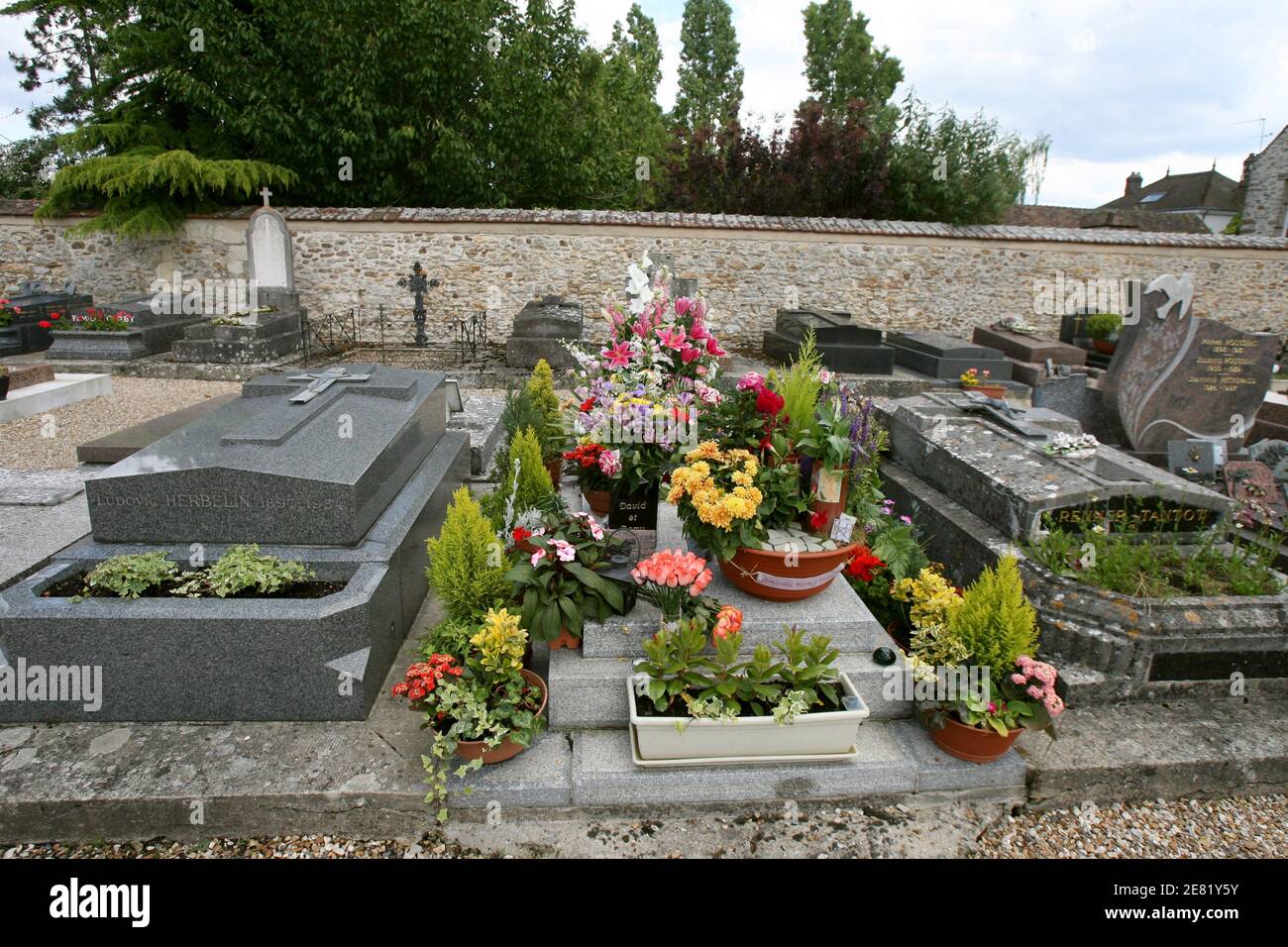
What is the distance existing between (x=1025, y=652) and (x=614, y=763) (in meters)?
1.98

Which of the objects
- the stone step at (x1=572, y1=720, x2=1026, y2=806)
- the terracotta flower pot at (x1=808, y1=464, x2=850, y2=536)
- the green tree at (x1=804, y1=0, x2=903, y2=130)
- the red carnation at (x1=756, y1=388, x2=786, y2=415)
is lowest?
the stone step at (x1=572, y1=720, x2=1026, y2=806)

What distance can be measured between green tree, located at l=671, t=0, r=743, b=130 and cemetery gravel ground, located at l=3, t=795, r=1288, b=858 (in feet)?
115

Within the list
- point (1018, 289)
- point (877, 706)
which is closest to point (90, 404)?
point (877, 706)

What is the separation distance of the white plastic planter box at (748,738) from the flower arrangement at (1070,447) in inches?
116

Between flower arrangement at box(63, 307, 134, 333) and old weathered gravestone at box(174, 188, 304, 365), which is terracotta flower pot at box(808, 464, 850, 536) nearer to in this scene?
old weathered gravestone at box(174, 188, 304, 365)

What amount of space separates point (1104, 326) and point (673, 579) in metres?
13.7

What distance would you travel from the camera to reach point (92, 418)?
874 centimetres

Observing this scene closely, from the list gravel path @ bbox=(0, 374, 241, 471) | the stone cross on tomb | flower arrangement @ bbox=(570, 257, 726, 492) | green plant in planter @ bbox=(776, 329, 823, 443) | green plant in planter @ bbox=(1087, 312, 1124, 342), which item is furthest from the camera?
green plant in planter @ bbox=(1087, 312, 1124, 342)

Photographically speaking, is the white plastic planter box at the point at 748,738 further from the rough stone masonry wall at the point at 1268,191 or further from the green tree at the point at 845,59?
the green tree at the point at 845,59

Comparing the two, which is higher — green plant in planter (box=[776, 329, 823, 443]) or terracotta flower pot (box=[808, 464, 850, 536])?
green plant in planter (box=[776, 329, 823, 443])

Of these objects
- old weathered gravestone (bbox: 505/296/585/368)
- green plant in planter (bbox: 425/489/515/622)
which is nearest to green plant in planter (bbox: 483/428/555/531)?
green plant in planter (bbox: 425/489/515/622)

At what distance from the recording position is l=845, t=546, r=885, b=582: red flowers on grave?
409cm

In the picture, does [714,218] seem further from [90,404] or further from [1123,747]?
[1123,747]

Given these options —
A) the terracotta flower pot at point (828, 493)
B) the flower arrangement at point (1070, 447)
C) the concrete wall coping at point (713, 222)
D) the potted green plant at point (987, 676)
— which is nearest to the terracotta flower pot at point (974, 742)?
the potted green plant at point (987, 676)
